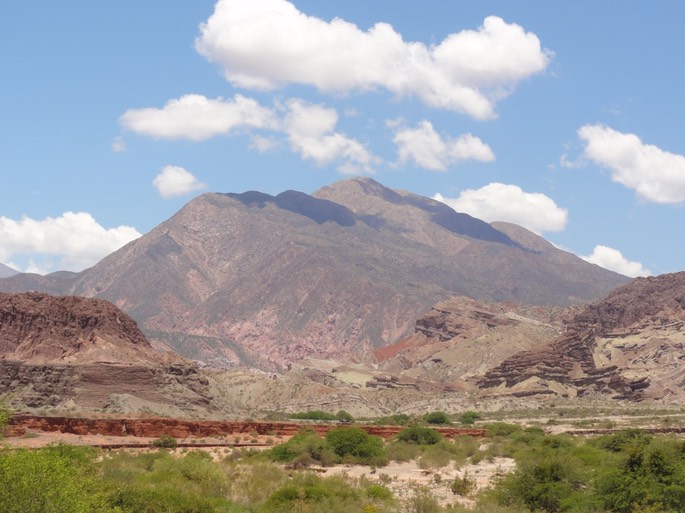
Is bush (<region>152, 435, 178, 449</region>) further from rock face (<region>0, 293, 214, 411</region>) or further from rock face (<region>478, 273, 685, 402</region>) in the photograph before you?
rock face (<region>478, 273, 685, 402</region>)

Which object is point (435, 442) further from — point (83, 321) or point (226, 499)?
point (83, 321)

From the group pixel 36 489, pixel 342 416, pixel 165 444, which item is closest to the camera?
pixel 36 489

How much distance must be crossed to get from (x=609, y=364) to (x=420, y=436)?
7053 centimetres

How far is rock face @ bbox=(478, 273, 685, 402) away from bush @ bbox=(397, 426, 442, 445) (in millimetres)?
53443

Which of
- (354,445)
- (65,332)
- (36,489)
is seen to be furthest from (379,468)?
(65,332)

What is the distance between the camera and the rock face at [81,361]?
64812 millimetres

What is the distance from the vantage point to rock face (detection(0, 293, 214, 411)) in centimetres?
6481

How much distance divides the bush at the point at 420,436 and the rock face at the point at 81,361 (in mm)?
23061

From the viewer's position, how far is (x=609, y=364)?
112 metres

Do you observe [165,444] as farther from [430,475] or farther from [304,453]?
[430,475]

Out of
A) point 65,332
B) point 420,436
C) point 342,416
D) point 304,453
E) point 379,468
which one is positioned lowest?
point 342,416

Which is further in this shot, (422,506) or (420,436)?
(420,436)

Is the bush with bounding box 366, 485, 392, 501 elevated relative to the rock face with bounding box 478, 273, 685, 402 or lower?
lower

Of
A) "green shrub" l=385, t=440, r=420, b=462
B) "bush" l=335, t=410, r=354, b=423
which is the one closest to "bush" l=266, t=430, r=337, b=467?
"green shrub" l=385, t=440, r=420, b=462
